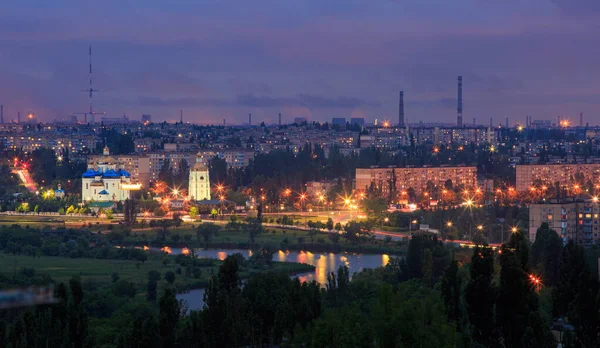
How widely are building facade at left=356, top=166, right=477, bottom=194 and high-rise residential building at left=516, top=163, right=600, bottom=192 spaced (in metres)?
1.82

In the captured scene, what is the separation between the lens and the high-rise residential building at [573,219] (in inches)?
1023

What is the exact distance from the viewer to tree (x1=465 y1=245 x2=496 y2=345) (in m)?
14.4

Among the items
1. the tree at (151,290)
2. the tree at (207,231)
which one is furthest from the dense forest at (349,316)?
the tree at (207,231)

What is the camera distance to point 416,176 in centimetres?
4591

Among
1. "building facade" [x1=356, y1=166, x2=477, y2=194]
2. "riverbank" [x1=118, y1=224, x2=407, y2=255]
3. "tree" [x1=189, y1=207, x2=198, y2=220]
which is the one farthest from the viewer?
"building facade" [x1=356, y1=166, x2=477, y2=194]

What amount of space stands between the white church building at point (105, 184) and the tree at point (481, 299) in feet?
87.9

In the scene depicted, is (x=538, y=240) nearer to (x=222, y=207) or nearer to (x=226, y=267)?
(x=226, y=267)

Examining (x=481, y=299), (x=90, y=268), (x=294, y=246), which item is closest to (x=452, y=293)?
(x=481, y=299)

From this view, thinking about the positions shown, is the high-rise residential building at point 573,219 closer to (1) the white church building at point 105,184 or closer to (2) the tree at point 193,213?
(2) the tree at point 193,213

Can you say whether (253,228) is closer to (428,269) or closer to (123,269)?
(123,269)

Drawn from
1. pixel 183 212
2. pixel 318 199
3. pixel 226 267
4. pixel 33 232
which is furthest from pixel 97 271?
pixel 318 199

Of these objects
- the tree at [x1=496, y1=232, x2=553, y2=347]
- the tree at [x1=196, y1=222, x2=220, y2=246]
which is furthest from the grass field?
the tree at [x1=496, y1=232, x2=553, y2=347]

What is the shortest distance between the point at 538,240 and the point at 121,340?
966 cm

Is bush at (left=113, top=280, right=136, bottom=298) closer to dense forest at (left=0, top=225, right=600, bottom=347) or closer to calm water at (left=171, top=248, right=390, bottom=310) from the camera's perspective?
dense forest at (left=0, top=225, right=600, bottom=347)
